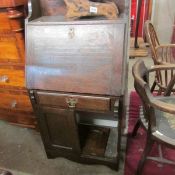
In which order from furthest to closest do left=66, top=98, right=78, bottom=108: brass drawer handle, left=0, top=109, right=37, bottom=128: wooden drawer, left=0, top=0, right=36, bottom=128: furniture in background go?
left=0, top=109, right=37, bottom=128: wooden drawer, left=0, top=0, right=36, bottom=128: furniture in background, left=66, top=98, right=78, bottom=108: brass drawer handle

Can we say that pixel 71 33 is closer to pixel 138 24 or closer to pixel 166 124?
pixel 166 124

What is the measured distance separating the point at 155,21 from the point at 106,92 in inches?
121

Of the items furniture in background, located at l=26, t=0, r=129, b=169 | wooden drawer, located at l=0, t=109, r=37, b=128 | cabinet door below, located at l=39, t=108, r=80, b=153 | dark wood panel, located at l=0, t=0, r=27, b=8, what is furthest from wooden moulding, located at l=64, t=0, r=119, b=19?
wooden drawer, located at l=0, t=109, r=37, b=128

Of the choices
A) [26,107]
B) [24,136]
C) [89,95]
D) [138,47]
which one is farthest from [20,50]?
[138,47]

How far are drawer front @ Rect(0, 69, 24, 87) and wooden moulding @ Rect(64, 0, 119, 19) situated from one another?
0.64 metres

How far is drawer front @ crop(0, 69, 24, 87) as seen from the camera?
5.09 feet

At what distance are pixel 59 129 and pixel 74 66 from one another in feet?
1.58

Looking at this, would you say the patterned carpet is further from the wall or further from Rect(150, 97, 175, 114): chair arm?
the wall

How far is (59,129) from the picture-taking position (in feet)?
4.48

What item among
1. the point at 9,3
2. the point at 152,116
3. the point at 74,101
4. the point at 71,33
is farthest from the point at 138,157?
the point at 9,3

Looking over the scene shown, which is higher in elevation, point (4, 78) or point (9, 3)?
point (9, 3)

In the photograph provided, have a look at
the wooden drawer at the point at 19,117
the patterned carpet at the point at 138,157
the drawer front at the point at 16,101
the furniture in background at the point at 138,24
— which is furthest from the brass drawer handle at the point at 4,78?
the furniture in background at the point at 138,24

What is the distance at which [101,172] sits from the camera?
151 cm

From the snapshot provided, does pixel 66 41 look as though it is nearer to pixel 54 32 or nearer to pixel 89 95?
pixel 54 32
